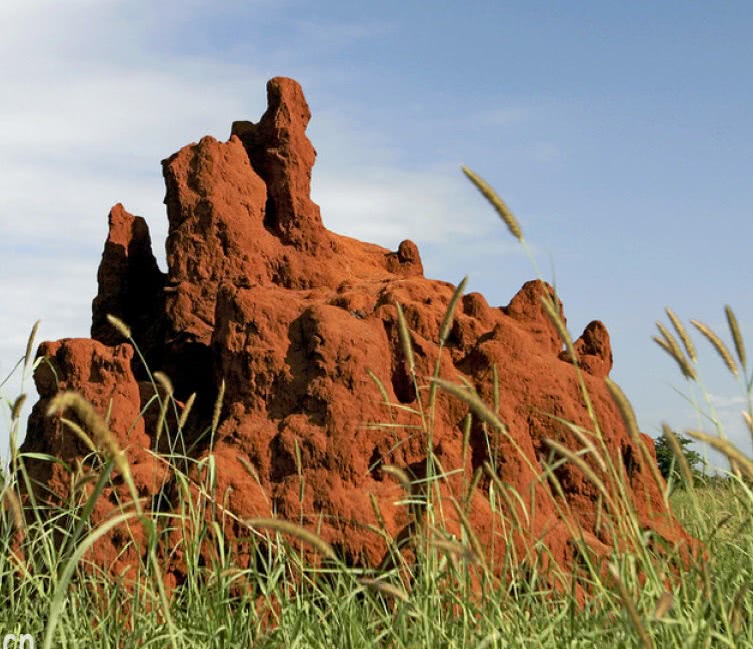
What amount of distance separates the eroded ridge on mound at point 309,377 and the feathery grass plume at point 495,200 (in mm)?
2480

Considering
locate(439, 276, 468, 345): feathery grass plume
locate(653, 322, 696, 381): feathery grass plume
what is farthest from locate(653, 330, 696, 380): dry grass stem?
locate(439, 276, 468, 345): feathery grass plume

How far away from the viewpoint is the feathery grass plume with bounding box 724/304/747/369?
13.5 ft

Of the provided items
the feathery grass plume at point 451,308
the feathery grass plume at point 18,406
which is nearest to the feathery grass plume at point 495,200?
the feathery grass plume at point 451,308

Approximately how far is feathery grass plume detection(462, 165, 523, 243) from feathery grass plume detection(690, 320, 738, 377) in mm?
1187

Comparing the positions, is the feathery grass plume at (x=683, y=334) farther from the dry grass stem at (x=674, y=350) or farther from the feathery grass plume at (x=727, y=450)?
the feathery grass plume at (x=727, y=450)

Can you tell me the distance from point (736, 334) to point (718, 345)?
0.62ft

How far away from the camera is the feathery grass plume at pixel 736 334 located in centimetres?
411

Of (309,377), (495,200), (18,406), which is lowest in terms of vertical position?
(18,406)

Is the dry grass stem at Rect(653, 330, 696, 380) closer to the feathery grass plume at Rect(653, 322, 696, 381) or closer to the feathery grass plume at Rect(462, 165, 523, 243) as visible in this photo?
the feathery grass plume at Rect(653, 322, 696, 381)

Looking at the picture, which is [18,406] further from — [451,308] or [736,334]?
[736,334]

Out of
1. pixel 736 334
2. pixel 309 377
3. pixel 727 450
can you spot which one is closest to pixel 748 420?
Result: pixel 736 334

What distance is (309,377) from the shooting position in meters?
8.59

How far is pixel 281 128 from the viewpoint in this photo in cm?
1256

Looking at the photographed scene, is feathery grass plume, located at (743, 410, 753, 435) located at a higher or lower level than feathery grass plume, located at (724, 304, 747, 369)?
lower
